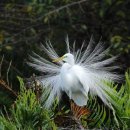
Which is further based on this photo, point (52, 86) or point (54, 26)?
point (54, 26)

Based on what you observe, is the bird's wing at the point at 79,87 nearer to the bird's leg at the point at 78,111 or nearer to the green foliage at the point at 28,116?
the bird's leg at the point at 78,111

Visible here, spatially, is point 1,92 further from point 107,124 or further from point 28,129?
point 28,129

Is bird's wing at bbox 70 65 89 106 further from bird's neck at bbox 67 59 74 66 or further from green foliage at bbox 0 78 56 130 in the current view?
green foliage at bbox 0 78 56 130

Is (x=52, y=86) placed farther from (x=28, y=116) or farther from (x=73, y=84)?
(x=28, y=116)

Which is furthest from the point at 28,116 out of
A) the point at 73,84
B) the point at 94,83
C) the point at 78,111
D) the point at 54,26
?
the point at 54,26

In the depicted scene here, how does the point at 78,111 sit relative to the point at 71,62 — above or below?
below

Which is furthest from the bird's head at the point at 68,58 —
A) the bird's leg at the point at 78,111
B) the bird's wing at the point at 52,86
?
the bird's leg at the point at 78,111
